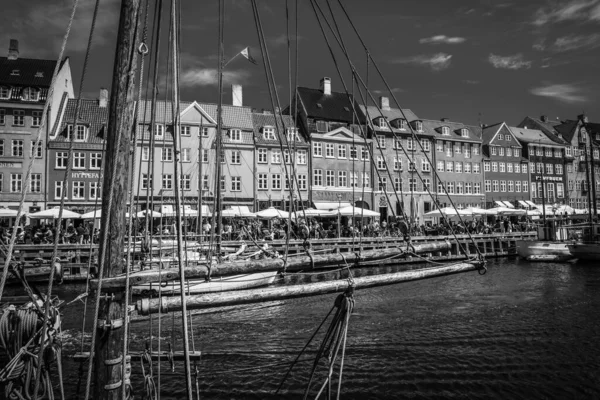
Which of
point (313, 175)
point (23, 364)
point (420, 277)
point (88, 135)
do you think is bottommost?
point (23, 364)

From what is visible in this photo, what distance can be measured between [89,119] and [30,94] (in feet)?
17.3

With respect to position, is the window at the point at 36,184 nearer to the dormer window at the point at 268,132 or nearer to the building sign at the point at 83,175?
the building sign at the point at 83,175

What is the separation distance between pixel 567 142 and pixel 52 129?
70.4 metres

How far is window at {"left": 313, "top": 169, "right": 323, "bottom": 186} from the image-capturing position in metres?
48.6

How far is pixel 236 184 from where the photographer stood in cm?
4522

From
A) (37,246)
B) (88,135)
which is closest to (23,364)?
(37,246)

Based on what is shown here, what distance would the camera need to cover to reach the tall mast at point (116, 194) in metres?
4.92

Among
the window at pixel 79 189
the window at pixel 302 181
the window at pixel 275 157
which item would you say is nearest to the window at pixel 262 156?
the window at pixel 275 157

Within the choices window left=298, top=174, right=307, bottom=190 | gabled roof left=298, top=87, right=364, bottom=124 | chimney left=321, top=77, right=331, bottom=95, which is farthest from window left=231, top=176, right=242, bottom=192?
chimney left=321, top=77, right=331, bottom=95

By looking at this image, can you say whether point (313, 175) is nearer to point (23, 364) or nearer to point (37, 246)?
point (37, 246)

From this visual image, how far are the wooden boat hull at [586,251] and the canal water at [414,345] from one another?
13130mm

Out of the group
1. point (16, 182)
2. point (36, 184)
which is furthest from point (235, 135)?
point (16, 182)

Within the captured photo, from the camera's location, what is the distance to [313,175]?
48.4 meters

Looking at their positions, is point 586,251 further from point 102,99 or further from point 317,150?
point 102,99
